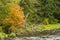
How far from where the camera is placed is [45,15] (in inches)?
2566

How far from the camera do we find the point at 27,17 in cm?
6288

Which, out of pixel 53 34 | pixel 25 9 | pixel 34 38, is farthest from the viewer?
pixel 25 9

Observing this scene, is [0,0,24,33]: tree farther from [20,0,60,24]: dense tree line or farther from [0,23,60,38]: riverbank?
[20,0,60,24]: dense tree line

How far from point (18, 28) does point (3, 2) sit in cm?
579

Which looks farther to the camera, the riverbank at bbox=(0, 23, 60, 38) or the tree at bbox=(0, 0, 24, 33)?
the tree at bbox=(0, 0, 24, 33)

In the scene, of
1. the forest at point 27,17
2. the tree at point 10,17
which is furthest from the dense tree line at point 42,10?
the tree at point 10,17

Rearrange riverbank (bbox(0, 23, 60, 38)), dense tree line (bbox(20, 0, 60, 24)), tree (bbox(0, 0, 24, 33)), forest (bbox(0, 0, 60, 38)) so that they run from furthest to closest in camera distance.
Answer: dense tree line (bbox(20, 0, 60, 24))
tree (bbox(0, 0, 24, 33))
forest (bbox(0, 0, 60, 38))
riverbank (bbox(0, 23, 60, 38))

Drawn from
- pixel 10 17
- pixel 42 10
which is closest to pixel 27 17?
pixel 42 10

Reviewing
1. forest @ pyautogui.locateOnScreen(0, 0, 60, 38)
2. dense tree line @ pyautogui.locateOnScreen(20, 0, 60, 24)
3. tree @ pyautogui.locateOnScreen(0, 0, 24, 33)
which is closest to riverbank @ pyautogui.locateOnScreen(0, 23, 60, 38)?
forest @ pyautogui.locateOnScreen(0, 0, 60, 38)

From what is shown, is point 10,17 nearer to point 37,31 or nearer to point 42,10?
point 37,31

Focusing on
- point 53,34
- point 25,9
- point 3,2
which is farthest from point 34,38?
point 25,9

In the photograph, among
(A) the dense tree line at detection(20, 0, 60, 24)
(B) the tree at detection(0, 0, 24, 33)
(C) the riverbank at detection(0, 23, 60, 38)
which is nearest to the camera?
(C) the riverbank at detection(0, 23, 60, 38)

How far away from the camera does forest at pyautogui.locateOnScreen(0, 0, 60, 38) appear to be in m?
51.7

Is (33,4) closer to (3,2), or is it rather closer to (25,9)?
(25,9)
